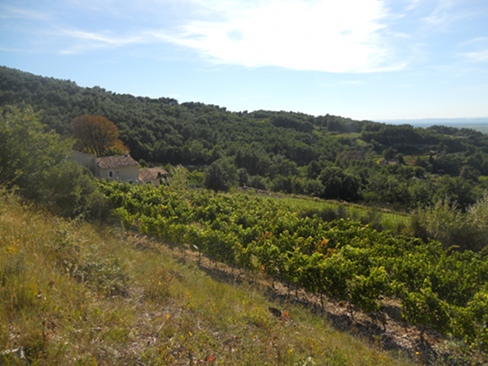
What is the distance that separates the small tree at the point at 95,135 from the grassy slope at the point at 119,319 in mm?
37866

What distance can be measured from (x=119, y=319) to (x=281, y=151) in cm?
6167

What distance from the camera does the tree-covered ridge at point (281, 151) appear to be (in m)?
42.1

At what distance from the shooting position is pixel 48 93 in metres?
45.3

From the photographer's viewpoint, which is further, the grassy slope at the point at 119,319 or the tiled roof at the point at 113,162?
the tiled roof at the point at 113,162

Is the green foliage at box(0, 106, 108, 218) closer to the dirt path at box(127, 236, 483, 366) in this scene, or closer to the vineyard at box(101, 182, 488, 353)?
the vineyard at box(101, 182, 488, 353)

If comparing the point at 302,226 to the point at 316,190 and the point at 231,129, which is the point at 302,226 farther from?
the point at 231,129

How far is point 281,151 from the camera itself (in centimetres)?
6438

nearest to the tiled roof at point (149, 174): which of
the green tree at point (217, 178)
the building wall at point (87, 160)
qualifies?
the building wall at point (87, 160)

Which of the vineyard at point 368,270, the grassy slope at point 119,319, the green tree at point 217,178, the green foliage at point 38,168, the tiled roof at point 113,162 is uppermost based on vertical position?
the green foliage at point 38,168

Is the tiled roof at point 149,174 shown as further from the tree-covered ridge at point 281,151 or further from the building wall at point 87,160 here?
the tree-covered ridge at point 281,151

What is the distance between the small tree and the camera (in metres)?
39.9

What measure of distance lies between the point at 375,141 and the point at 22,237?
269 ft

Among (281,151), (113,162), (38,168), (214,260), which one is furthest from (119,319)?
(281,151)

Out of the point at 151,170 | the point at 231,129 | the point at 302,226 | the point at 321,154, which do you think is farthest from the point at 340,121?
the point at 302,226
